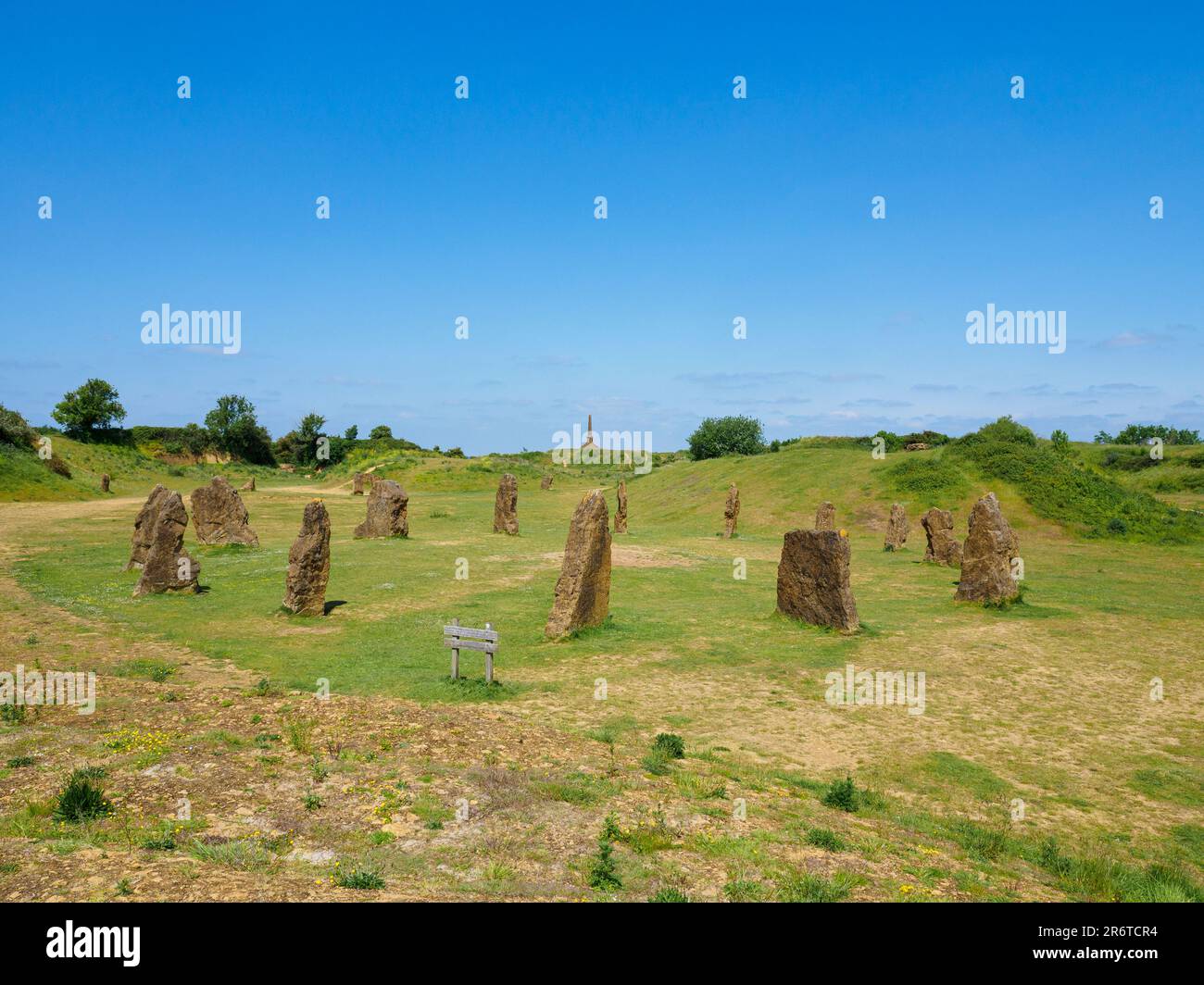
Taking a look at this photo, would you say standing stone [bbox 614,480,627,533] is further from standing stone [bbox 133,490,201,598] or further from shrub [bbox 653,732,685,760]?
shrub [bbox 653,732,685,760]

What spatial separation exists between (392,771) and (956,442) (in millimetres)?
52394

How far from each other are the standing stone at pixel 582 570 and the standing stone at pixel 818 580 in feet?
17.0

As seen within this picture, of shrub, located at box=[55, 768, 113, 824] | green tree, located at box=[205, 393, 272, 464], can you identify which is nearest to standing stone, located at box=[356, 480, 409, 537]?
shrub, located at box=[55, 768, 113, 824]

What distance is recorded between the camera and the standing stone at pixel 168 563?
20.3m

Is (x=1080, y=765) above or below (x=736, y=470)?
below

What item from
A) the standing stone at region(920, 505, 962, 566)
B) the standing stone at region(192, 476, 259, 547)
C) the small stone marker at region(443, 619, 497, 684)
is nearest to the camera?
the small stone marker at region(443, 619, 497, 684)

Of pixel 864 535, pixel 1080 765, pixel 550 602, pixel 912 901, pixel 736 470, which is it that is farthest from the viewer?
pixel 736 470

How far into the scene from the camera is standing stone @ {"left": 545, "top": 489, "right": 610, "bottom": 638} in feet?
57.0

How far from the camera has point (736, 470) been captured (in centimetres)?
6044

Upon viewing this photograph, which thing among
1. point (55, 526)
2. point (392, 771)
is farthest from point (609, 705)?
point (55, 526)

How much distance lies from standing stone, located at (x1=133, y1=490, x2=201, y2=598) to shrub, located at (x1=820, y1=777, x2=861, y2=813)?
59.9ft

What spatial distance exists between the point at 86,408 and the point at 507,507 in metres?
62.4
